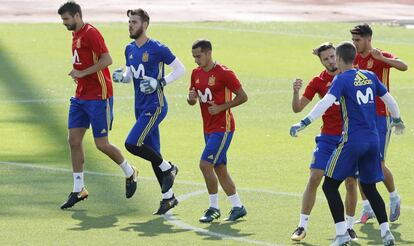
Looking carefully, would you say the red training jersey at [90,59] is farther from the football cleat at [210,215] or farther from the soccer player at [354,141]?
the soccer player at [354,141]

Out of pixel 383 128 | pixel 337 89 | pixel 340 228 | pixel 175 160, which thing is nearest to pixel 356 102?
pixel 337 89

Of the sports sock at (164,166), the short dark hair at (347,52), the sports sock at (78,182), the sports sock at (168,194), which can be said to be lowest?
the sports sock at (168,194)

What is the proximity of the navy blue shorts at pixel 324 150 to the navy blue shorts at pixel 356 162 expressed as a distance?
0.72 m

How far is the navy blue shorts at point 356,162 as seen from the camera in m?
12.0

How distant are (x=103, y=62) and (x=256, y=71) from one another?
14170 millimetres

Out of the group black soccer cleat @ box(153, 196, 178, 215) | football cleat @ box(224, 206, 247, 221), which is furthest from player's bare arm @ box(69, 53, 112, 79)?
football cleat @ box(224, 206, 247, 221)

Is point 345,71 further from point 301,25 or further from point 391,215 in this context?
point 301,25

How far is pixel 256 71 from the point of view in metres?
28.6

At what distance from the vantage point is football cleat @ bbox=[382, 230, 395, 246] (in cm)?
1211

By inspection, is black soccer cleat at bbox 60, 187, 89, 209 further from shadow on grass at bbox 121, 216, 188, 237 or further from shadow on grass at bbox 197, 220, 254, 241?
shadow on grass at bbox 197, 220, 254, 241

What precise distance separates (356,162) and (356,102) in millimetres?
583

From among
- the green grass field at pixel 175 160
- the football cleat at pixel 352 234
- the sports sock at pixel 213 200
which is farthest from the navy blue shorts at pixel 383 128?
the sports sock at pixel 213 200

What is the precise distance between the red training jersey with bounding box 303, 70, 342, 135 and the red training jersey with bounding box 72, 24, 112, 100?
8.91 feet

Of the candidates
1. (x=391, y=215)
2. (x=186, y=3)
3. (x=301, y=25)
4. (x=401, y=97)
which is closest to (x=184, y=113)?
(x=401, y=97)
